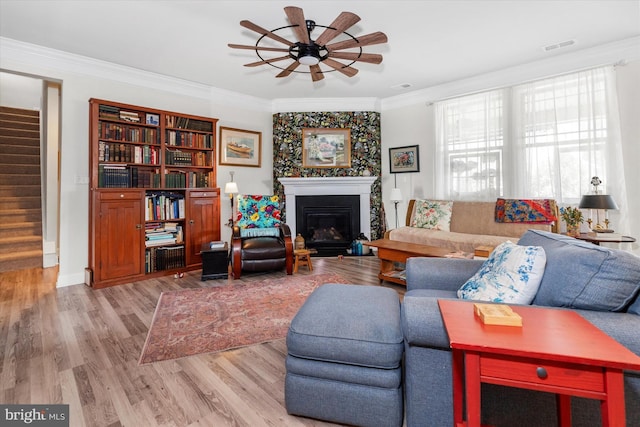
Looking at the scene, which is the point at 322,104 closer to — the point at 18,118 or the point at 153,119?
the point at 153,119

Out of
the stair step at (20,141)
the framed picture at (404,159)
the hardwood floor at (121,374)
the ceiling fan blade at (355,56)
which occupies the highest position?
the stair step at (20,141)

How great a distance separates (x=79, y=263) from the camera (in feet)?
11.9

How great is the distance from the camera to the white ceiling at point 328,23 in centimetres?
264

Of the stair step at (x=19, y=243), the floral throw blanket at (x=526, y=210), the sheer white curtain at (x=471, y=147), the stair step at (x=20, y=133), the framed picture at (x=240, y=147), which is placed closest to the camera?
the floral throw blanket at (x=526, y=210)

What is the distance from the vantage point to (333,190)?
5297mm

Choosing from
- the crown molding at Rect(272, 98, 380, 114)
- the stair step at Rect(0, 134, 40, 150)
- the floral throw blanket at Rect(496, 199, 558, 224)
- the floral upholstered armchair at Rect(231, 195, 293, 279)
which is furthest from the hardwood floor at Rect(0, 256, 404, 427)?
the stair step at Rect(0, 134, 40, 150)

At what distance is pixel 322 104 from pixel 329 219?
6.84 feet

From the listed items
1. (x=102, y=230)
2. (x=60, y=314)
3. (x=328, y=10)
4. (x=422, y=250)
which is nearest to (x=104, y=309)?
(x=60, y=314)

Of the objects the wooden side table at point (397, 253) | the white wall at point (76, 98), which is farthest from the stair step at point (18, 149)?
the wooden side table at point (397, 253)

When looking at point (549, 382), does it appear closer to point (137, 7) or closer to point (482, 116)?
point (137, 7)

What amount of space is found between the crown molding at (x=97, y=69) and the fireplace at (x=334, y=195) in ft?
5.85

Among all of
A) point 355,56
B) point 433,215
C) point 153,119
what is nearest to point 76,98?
point 153,119

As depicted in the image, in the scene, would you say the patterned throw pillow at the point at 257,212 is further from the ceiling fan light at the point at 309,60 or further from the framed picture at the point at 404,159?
the framed picture at the point at 404,159

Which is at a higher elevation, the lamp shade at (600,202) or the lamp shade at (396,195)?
the lamp shade at (396,195)
